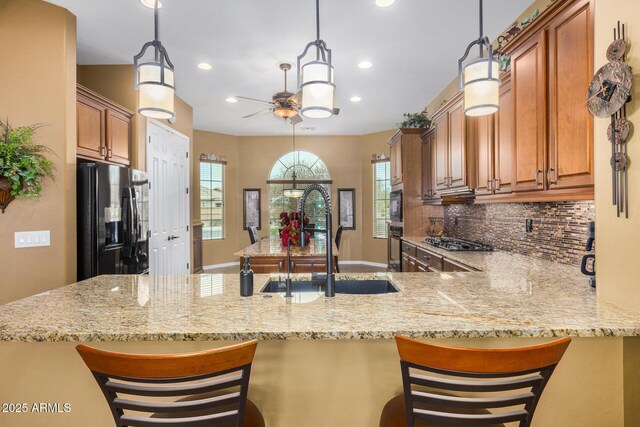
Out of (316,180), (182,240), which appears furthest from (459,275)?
(316,180)

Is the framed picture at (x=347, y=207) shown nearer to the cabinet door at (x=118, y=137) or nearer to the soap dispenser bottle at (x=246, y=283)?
the cabinet door at (x=118, y=137)

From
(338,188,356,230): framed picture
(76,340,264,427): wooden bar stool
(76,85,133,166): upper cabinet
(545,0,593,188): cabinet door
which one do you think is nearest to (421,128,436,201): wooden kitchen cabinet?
(545,0,593,188): cabinet door

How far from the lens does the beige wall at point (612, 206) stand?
1.25 meters

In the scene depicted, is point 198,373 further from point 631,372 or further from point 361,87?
point 361,87

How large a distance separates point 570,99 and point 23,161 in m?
3.65

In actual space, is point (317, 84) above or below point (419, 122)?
below

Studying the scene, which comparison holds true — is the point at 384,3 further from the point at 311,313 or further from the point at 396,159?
the point at 396,159

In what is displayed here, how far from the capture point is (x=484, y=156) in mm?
3102

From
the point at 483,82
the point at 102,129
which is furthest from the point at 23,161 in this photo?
the point at 483,82

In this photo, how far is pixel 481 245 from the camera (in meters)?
3.61

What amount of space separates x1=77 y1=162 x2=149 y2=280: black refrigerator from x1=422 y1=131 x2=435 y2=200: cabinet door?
3.63m

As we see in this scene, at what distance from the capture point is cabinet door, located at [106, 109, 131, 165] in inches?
145

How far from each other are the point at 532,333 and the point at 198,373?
102 centimetres

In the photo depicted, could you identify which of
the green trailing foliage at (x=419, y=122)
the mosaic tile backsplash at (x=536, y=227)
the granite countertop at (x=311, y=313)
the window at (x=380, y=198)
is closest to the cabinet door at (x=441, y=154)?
the mosaic tile backsplash at (x=536, y=227)
